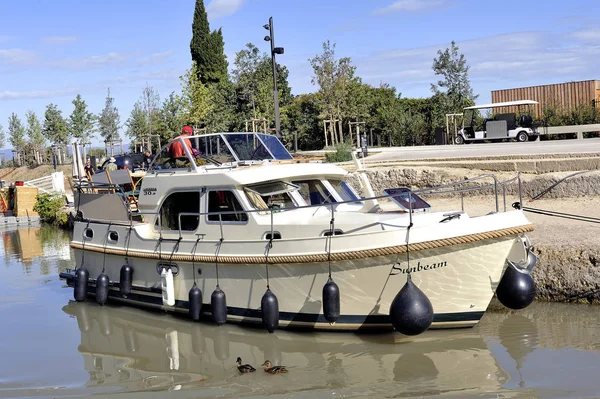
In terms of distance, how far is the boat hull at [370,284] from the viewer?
8.22 m

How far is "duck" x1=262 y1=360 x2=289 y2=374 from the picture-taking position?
7.82 m

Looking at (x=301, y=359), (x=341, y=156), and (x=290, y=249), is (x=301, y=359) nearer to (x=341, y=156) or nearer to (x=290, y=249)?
(x=290, y=249)

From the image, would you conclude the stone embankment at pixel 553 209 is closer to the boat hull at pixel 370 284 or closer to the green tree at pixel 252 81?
the boat hull at pixel 370 284

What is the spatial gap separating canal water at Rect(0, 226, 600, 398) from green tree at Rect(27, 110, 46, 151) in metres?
38.5

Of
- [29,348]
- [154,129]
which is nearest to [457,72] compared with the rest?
[154,129]

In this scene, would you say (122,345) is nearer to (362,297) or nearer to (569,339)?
(362,297)

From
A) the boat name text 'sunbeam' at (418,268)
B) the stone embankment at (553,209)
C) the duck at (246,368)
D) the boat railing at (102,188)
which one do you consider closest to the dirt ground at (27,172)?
the stone embankment at (553,209)

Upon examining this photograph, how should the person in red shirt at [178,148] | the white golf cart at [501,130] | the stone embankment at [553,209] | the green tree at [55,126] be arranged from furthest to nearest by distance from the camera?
the green tree at [55,126] → the white golf cart at [501,130] → the person in red shirt at [178,148] → the stone embankment at [553,209]

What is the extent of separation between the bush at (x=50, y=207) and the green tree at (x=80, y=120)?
16394 mm

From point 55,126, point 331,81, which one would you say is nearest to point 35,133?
point 55,126

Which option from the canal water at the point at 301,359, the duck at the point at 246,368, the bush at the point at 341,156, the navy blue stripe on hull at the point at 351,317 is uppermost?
the bush at the point at 341,156

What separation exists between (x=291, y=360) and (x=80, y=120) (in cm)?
3933

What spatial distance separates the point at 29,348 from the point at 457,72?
27801 millimetres

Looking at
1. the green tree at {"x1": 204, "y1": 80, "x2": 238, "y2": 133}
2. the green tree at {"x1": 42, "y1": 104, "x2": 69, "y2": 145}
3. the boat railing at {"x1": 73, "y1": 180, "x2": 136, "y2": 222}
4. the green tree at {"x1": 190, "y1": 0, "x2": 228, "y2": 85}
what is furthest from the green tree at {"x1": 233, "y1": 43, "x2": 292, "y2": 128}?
the boat railing at {"x1": 73, "y1": 180, "x2": 136, "y2": 222}
